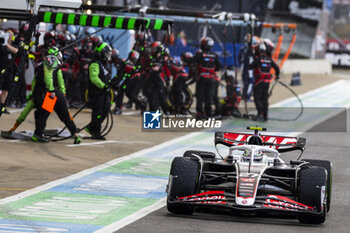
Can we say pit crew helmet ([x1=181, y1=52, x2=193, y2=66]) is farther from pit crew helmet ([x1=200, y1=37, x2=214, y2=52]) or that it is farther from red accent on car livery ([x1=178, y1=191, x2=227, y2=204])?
red accent on car livery ([x1=178, y1=191, x2=227, y2=204])

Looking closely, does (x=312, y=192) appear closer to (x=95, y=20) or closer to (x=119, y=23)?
(x=119, y=23)

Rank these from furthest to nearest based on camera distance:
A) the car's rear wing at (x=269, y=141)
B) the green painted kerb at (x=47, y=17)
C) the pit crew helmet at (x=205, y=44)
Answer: the pit crew helmet at (x=205, y=44) → the green painted kerb at (x=47, y=17) → the car's rear wing at (x=269, y=141)

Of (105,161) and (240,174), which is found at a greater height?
(240,174)

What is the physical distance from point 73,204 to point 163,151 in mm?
5986

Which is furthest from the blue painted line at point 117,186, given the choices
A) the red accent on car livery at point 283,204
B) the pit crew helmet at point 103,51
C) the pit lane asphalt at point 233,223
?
the pit crew helmet at point 103,51

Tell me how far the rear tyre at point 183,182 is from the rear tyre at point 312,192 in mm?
1143

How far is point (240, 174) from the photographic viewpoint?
31.9 feet

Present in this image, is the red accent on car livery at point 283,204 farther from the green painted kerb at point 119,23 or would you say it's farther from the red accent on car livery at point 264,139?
the green painted kerb at point 119,23

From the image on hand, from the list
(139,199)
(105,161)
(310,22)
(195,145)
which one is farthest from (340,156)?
(310,22)

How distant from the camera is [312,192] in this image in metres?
9.47

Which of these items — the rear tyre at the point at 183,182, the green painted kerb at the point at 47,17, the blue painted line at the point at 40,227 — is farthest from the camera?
the green painted kerb at the point at 47,17

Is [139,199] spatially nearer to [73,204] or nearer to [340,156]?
[73,204]

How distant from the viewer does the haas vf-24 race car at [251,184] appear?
9.44 metres

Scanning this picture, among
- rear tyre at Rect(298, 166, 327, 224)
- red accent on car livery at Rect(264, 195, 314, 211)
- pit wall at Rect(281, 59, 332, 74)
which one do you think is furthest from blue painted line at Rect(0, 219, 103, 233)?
pit wall at Rect(281, 59, 332, 74)
